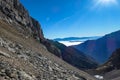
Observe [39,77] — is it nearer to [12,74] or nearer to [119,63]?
[12,74]

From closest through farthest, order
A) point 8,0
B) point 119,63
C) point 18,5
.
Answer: point 8,0
point 18,5
point 119,63

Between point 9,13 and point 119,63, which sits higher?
point 119,63

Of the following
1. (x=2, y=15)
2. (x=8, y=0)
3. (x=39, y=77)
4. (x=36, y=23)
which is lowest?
(x=39, y=77)

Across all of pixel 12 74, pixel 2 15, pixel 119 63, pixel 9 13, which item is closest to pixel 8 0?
pixel 9 13

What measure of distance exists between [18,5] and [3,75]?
107989 millimetres

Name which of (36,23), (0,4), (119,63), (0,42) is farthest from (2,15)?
(119,63)

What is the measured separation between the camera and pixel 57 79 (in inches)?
1184

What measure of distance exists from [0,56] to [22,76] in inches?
183

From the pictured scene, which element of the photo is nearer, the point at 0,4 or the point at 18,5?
the point at 0,4

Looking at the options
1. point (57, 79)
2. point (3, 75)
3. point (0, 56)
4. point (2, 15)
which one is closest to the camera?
point (3, 75)

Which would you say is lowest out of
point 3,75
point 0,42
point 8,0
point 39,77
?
point 3,75

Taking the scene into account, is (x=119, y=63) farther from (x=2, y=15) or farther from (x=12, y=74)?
(x=12, y=74)

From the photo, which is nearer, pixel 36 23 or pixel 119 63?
pixel 36 23

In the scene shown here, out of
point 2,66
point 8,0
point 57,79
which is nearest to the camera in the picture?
point 2,66
